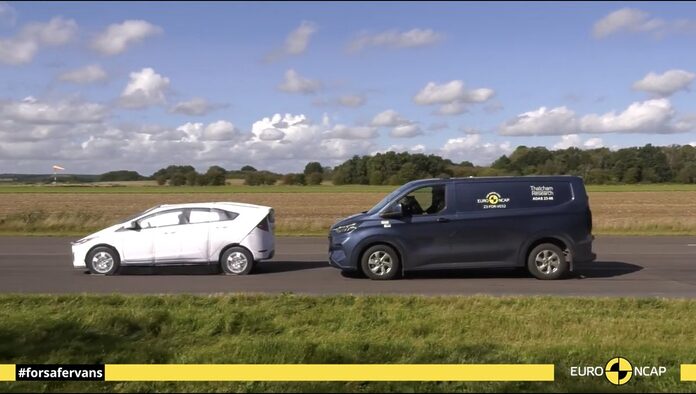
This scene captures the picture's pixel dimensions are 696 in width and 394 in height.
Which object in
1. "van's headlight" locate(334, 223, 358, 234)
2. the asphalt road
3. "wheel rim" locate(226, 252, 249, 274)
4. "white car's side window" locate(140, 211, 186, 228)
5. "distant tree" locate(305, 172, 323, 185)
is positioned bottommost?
the asphalt road

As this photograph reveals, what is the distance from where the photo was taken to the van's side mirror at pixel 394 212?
1295cm

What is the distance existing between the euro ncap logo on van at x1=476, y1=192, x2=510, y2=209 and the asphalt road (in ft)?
4.52

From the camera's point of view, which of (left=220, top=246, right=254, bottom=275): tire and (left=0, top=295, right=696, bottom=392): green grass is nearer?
A: (left=0, top=295, right=696, bottom=392): green grass

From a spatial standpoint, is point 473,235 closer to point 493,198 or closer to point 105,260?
point 493,198

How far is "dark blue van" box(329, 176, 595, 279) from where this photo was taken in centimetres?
1288

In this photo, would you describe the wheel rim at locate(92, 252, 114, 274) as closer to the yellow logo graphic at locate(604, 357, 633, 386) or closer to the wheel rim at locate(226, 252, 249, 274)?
the wheel rim at locate(226, 252, 249, 274)

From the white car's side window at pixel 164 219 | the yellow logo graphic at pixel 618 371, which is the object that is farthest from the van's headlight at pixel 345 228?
the yellow logo graphic at pixel 618 371

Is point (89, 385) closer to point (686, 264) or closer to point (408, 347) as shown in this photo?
point (408, 347)

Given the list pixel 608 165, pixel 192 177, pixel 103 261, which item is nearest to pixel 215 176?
pixel 192 177

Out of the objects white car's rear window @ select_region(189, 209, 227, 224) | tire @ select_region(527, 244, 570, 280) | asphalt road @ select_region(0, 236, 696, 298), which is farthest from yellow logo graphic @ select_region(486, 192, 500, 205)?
white car's rear window @ select_region(189, 209, 227, 224)

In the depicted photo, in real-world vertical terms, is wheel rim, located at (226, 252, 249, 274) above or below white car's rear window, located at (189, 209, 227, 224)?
below

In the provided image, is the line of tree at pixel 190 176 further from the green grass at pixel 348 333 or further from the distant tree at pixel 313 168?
the green grass at pixel 348 333

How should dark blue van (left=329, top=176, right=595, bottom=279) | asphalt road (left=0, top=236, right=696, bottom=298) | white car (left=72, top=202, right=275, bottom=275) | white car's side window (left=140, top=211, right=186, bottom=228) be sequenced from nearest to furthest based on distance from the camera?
asphalt road (left=0, top=236, right=696, bottom=298) → dark blue van (left=329, top=176, right=595, bottom=279) → white car (left=72, top=202, right=275, bottom=275) → white car's side window (left=140, top=211, right=186, bottom=228)

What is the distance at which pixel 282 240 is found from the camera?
22.5m
